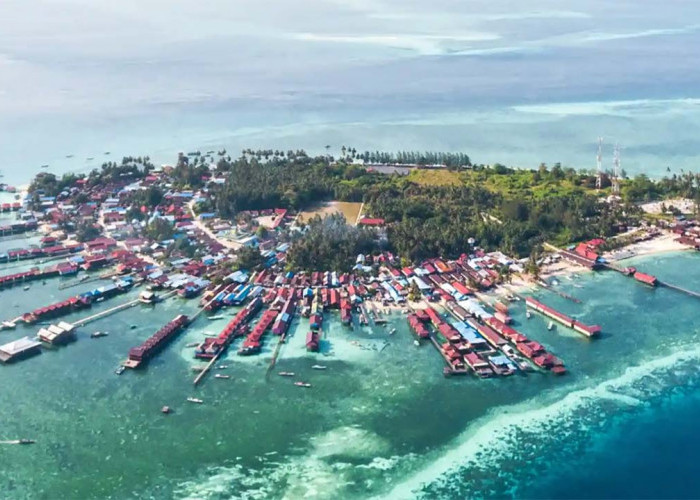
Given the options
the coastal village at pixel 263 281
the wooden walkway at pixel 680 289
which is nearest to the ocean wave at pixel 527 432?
the coastal village at pixel 263 281

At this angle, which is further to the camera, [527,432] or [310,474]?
[527,432]

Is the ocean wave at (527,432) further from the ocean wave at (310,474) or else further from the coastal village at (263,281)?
the coastal village at (263,281)

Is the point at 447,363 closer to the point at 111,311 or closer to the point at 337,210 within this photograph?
the point at 111,311

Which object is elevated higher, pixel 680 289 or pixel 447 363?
pixel 680 289

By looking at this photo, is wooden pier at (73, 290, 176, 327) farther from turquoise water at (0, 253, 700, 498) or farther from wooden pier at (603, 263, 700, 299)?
wooden pier at (603, 263, 700, 299)

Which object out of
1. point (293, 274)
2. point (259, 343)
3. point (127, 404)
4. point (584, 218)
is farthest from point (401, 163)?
point (127, 404)

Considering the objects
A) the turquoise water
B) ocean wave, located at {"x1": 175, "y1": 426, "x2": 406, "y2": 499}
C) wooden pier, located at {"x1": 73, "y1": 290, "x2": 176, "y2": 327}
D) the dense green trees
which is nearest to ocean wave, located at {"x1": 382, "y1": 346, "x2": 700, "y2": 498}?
the turquoise water

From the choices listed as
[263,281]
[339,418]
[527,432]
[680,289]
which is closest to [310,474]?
[339,418]

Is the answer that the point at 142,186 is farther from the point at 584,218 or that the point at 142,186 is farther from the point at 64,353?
the point at 584,218
